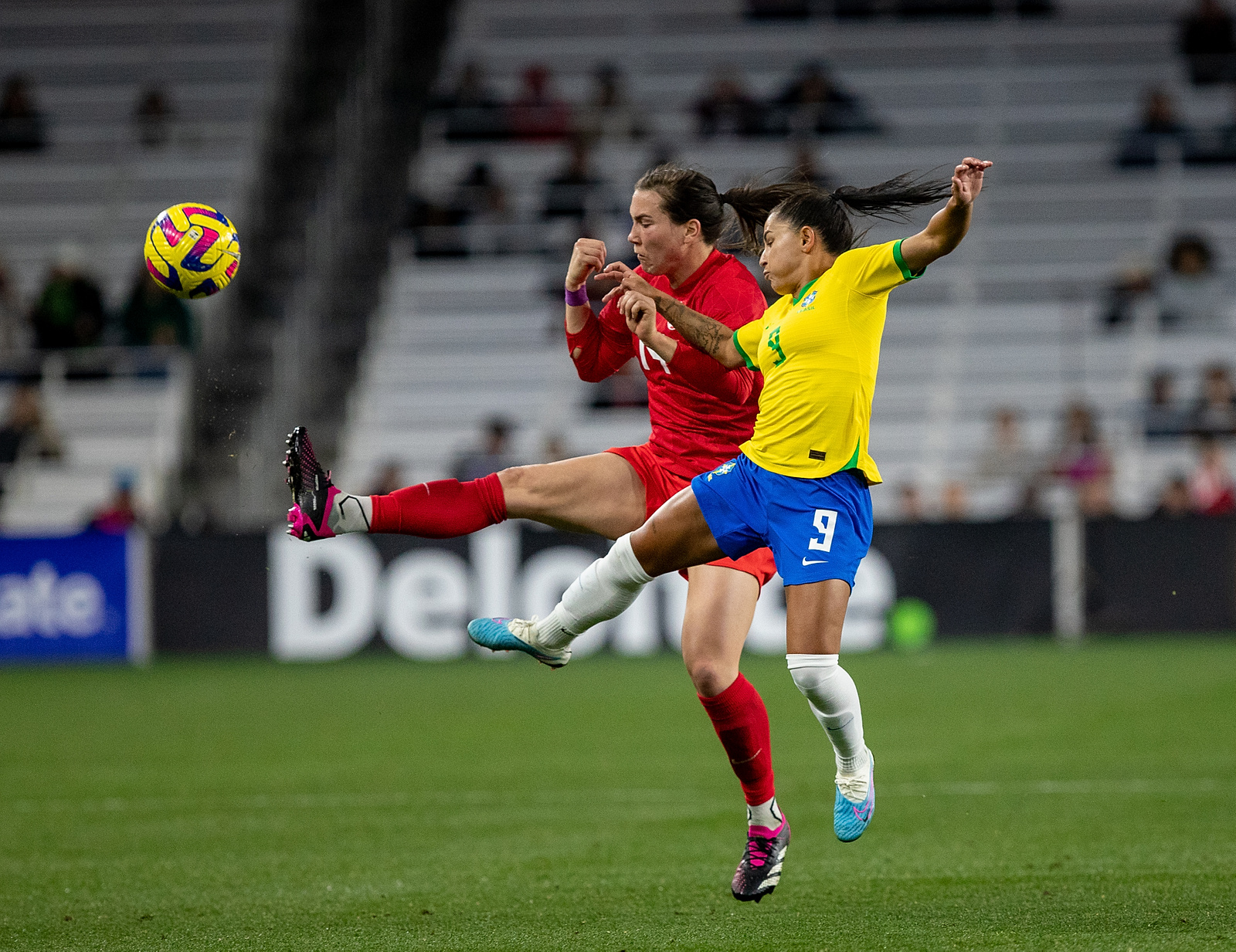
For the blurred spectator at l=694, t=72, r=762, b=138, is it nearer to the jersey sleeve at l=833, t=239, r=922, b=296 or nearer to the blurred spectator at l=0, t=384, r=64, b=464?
the blurred spectator at l=0, t=384, r=64, b=464

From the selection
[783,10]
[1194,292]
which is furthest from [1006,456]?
[783,10]

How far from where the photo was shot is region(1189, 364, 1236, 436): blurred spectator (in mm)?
17000

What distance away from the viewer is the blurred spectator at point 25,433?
679 inches

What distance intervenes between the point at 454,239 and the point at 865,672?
9.07m

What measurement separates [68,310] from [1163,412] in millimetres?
11270

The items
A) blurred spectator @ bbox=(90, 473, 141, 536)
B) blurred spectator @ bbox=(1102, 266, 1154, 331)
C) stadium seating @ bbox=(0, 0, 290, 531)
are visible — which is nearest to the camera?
blurred spectator @ bbox=(90, 473, 141, 536)

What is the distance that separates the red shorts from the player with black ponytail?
402mm

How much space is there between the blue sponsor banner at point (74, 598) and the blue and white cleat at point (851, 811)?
36.3 feet

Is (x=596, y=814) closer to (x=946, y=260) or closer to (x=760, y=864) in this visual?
(x=760, y=864)

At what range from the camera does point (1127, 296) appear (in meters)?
19.1

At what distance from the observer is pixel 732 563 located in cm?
627

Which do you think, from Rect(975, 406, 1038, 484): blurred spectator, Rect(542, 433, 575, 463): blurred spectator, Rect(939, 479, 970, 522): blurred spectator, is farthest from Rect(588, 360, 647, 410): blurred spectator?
Rect(975, 406, 1038, 484): blurred spectator

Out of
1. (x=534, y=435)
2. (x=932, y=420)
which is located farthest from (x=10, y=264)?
(x=932, y=420)

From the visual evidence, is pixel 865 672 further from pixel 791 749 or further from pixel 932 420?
pixel 932 420
